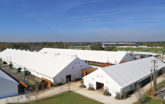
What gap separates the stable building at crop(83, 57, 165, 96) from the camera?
14.8 metres

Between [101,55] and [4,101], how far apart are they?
25340 millimetres

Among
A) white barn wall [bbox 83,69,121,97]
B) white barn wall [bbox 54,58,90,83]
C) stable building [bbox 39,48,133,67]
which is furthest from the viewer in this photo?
stable building [bbox 39,48,133,67]

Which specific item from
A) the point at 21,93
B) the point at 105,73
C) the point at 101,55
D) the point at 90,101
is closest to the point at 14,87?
the point at 21,93

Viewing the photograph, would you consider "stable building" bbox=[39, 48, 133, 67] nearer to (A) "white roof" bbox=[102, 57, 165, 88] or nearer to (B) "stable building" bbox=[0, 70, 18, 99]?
(A) "white roof" bbox=[102, 57, 165, 88]

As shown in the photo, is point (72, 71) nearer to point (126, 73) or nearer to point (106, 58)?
point (126, 73)

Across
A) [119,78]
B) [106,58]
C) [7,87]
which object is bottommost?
[7,87]

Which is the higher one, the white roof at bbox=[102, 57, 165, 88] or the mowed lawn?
the white roof at bbox=[102, 57, 165, 88]

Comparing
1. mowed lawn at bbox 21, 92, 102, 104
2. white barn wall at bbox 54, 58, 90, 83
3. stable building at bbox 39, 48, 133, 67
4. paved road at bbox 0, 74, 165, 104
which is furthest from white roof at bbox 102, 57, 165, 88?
stable building at bbox 39, 48, 133, 67

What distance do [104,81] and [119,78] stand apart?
1923mm

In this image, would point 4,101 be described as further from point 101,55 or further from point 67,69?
point 101,55

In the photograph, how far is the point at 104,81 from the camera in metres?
15.8

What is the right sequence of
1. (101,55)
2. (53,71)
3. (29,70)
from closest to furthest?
1. (53,71)
2. (29,70)
3. (101,55)

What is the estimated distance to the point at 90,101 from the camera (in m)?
13.6

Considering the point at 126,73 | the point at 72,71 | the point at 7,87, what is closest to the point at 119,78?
the point at 126,73
